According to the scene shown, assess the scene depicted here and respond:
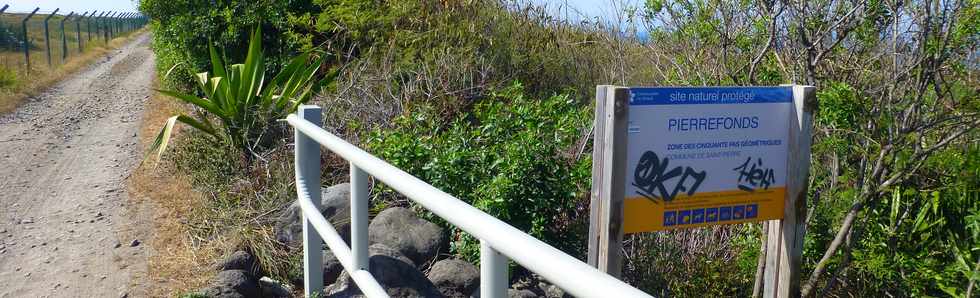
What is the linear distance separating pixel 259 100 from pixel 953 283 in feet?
20.1

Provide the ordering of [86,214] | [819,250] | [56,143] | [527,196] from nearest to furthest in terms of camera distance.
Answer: [819,250]
[527,196]
[86,214]
[56,143]

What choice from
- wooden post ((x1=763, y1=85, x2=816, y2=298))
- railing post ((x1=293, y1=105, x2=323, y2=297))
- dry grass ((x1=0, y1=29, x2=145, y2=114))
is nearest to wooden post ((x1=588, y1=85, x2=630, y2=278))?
wooden post ((x1=763, y1=85, x2=816, y2=298))

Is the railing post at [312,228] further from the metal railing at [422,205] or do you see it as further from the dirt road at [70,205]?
the dirt road at [70,205]

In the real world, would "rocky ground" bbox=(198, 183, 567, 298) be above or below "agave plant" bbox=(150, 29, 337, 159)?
below

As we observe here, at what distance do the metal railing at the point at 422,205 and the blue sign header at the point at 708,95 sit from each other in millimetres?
973

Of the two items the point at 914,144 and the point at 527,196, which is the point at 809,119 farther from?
the point at 527,196

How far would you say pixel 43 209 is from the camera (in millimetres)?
6906

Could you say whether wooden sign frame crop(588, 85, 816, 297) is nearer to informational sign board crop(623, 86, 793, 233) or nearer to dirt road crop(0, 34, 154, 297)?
informational sign board crop(623, 86, 793, 233)

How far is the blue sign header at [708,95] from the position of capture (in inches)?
125

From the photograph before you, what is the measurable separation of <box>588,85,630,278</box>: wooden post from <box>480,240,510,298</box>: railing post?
1.26 meters

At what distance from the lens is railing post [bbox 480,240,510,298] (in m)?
1.95

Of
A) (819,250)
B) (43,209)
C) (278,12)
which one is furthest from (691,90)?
(278,12)

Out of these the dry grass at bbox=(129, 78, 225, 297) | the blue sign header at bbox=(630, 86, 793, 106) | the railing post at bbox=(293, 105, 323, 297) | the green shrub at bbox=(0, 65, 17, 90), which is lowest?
the dry grass at bbox=(129, 78, 225, 297)

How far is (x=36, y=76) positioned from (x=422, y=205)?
718 inches
